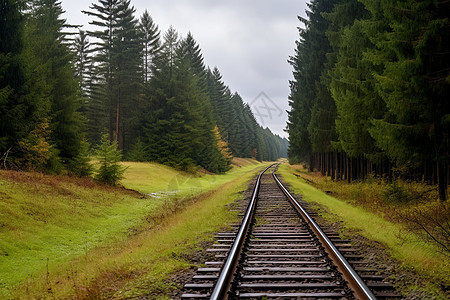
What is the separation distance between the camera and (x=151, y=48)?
4897cm

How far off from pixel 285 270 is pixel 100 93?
46497mm

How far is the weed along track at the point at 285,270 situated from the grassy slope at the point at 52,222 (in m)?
3.60

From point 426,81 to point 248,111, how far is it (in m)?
88.7

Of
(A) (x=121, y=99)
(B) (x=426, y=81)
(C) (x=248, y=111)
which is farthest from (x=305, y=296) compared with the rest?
(C) (x=248, y=111)

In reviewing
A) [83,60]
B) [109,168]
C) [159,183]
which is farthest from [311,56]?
[83,60]

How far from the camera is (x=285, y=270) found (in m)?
5.16

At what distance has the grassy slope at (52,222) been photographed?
8.40 meters

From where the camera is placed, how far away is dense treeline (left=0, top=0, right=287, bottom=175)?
58.3 ft

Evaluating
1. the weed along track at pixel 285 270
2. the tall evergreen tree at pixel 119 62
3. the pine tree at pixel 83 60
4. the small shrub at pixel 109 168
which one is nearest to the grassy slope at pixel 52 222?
the small shrub at pixel 109 168

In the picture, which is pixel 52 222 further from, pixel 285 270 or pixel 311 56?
Result: pixel 311 56

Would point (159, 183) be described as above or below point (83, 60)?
below

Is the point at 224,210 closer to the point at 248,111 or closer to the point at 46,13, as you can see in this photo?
the point at 46,13

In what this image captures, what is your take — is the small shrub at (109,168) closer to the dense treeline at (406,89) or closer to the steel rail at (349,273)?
the dense treeline at (406,89)

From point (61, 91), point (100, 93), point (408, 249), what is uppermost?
point (100, 93)
